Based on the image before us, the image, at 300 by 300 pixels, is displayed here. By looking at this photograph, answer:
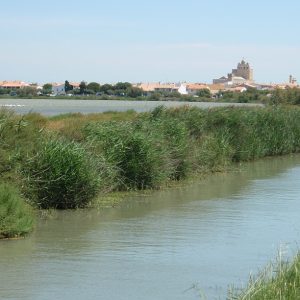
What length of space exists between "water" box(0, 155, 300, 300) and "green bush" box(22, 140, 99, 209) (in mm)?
532

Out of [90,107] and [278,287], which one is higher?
[90,107]

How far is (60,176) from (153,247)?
4643 millimetres

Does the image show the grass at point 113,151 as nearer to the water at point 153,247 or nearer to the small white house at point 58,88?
the water at point 153,247

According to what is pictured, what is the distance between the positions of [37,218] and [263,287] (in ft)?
31.7

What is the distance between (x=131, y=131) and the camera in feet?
79.8

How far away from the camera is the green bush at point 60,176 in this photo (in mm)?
18781

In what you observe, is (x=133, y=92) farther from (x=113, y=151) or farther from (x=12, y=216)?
(x=12, y=216)

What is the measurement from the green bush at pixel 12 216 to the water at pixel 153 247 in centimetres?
26

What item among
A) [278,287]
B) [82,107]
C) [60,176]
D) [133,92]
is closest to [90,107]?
[82,107]

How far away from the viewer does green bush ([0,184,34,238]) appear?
49.2 ft

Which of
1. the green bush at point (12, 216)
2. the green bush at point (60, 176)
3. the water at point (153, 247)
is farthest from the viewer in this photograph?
the green bush at point (60, 176)

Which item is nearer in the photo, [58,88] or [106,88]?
[106,88]

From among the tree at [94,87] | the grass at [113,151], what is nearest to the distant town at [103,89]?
the tree at [94,87]

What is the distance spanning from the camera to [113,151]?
22609 mm
